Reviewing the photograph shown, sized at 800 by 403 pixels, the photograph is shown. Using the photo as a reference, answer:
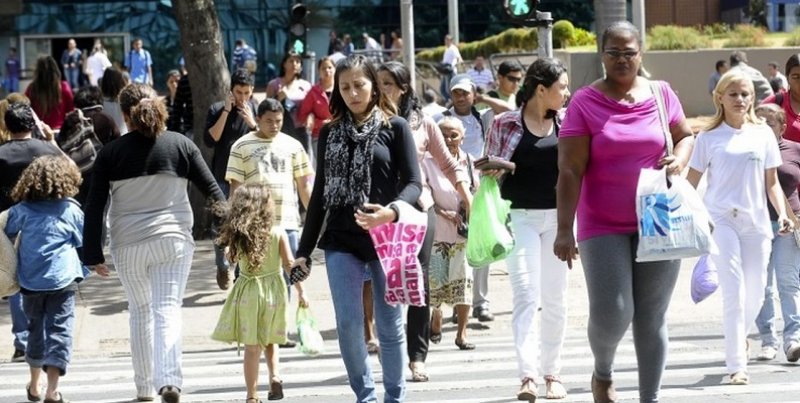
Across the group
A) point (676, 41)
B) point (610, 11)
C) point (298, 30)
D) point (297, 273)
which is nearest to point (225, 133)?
point (297, 273)

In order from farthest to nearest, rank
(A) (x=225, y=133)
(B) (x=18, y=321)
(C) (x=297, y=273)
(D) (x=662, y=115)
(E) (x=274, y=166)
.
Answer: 1. (A) (x=225, y=133)
2. (B) (x=18, y=321)
3. (E) (x=274, y=166)
4. (C) (x=297, y=273)
5. (D) (x=662, y=115)

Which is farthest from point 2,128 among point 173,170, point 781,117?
point 781,117

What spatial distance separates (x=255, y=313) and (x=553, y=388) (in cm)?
175

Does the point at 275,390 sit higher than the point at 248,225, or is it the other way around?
the point at 248,225

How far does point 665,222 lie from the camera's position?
266 inches

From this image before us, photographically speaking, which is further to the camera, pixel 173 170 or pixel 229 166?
pixel 229 166

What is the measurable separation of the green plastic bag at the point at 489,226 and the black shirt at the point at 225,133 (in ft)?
14.2

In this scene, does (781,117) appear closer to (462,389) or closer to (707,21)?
(462,389)

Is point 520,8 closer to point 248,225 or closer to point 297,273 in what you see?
point 248,225

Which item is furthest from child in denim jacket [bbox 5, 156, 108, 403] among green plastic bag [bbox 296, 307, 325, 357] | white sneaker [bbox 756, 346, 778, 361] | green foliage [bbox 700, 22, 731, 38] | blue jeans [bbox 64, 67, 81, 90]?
blue jeans [bbox 64, 67, 81, 90]

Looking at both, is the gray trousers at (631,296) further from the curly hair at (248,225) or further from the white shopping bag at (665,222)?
the curly hair at (248,225)

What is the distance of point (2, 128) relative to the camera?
37.2 feet

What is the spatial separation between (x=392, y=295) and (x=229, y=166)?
400 cm

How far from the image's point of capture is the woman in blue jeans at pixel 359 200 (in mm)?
7422
